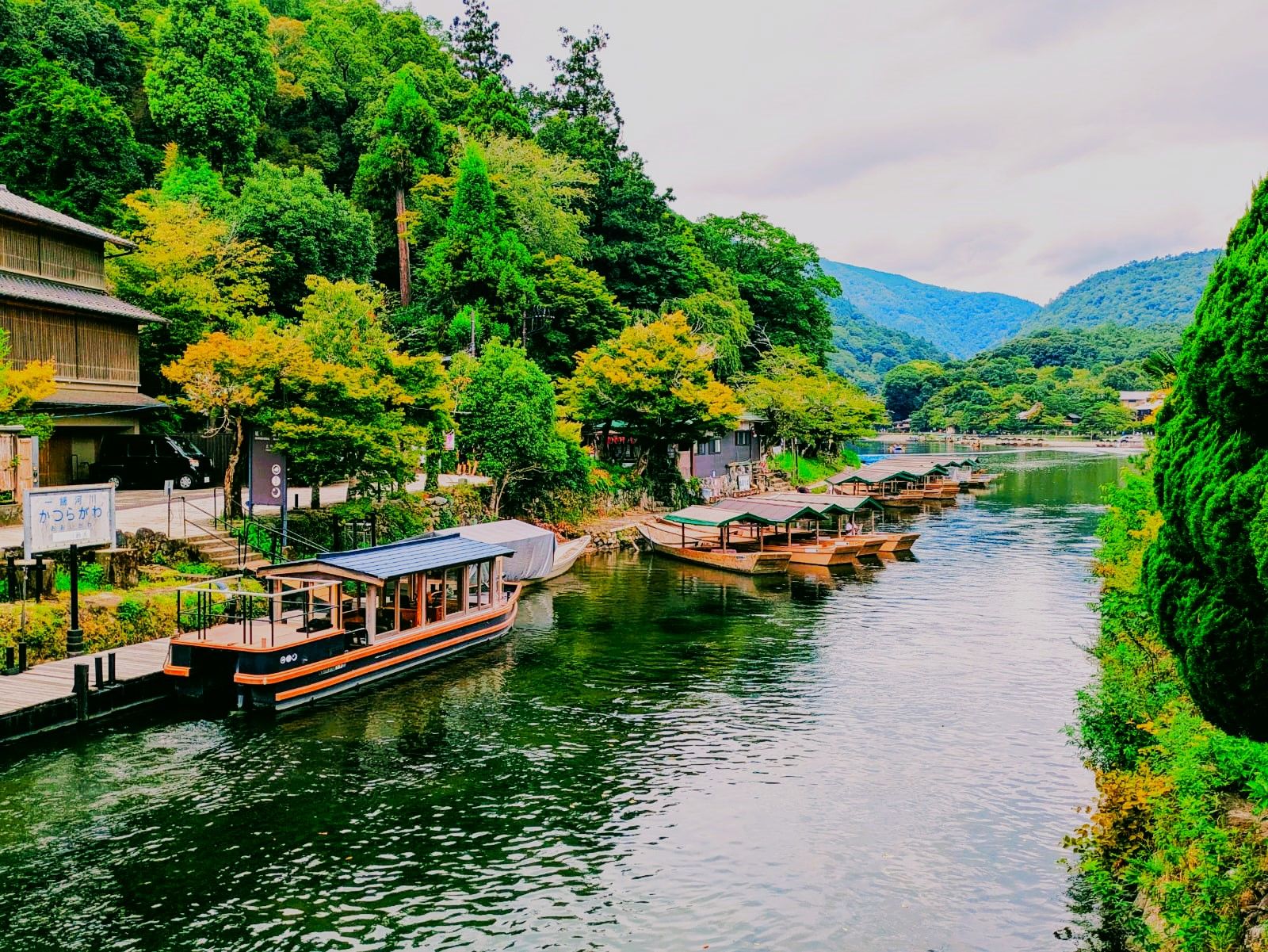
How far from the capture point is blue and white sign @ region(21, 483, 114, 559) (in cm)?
2141

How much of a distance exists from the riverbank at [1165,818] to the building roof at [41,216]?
37.2m

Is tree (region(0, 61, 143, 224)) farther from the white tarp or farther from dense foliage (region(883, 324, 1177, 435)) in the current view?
dense foliage (region(883, 324, 1177, 435))

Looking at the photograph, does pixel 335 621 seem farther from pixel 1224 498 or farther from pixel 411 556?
pixel 1224 498

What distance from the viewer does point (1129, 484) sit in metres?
23.6

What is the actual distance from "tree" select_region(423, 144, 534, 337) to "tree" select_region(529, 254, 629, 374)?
348 centimetres

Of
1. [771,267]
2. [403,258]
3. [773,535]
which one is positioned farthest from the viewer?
[771,267]

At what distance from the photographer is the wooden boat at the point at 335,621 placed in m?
22.2

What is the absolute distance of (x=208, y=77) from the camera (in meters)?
56.4

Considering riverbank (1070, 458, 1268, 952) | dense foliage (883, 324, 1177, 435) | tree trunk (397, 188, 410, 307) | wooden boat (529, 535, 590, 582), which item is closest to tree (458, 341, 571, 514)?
wooden boat (529, 535, 590, 582)

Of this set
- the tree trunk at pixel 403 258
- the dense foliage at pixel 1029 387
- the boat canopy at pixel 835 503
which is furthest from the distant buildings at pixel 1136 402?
the tree trunk at pixel 403 258

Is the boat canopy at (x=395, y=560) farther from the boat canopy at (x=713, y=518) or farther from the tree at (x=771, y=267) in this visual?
the tree at (x=771, y=267)

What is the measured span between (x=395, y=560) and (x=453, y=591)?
15.2 ft

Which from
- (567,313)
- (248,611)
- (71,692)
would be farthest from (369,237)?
(71,692)

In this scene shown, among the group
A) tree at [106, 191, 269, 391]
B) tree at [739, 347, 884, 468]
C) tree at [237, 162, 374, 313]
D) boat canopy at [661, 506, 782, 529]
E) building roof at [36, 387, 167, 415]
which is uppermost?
tree at [237, 162, 374, 313]
